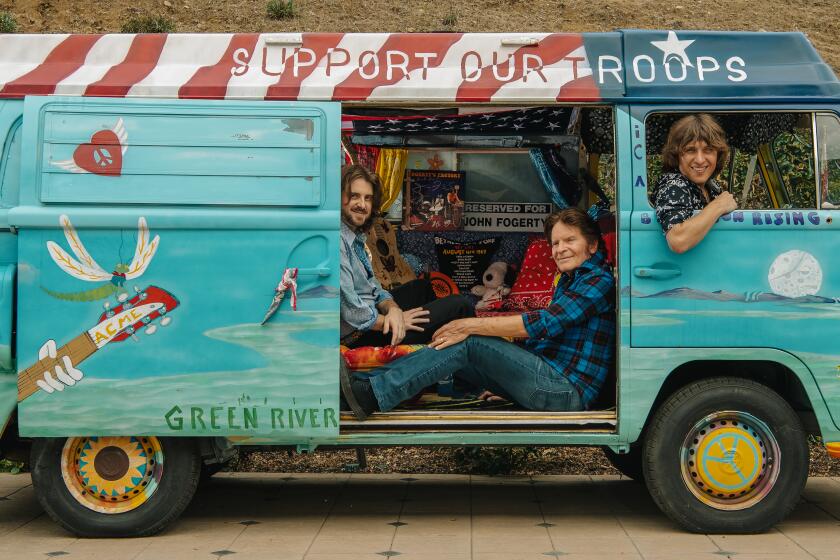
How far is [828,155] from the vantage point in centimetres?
575

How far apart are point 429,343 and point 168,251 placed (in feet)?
5.68

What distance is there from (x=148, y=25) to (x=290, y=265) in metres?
17.0

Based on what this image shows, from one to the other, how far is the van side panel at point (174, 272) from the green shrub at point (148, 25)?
16160 millimetres

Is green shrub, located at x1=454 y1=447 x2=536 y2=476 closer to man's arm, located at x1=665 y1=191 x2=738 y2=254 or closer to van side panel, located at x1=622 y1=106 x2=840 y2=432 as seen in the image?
van side panel, located at x1=622 y1=106 x2=840 y2=432

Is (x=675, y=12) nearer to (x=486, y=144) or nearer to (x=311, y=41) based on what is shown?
(x=486, y=144)

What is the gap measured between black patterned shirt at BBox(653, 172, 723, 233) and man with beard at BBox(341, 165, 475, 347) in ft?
4.98

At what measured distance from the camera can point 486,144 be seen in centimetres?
827

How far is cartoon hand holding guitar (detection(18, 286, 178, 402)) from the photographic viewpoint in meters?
5.53

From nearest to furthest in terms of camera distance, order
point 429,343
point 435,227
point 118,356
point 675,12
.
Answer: point 118,356 < point 429,343 < point 435,227 < point 675,12

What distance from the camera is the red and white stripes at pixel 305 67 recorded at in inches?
225

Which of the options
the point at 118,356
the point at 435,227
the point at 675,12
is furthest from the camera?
the point at 675,12

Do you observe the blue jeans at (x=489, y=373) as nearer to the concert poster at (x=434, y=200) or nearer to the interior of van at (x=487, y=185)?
the interior of van at (x=487, y=185)

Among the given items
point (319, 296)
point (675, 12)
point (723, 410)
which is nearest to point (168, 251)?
point (319, 296)

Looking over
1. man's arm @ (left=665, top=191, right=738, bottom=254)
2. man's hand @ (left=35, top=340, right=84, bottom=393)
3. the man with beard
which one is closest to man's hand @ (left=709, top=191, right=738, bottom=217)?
man's arm @ (left=665, top=191, right=738, bottom=254)
